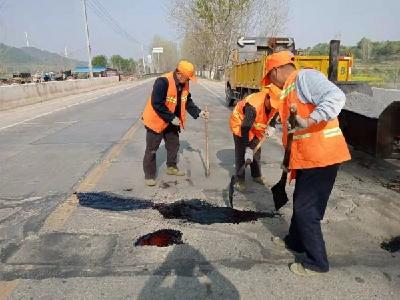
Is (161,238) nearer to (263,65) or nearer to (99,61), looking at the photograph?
(263,65)

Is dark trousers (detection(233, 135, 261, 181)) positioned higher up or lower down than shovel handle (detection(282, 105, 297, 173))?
lower down

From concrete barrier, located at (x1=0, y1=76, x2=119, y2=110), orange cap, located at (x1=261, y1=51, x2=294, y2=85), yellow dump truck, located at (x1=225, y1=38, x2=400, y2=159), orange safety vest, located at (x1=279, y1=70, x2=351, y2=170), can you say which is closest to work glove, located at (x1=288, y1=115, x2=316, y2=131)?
orange safety vest, located at (x1=279, y1=70, x2=351, y2=170)

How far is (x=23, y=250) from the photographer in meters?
3.92

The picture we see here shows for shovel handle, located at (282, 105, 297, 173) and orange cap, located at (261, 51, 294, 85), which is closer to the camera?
shovel handle, located at (282, 105, 297, 173)

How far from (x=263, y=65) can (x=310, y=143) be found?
8.75m

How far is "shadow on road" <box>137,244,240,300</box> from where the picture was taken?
3.15 meters

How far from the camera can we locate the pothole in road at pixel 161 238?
4.05 meters

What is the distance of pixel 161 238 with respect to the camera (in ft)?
13.7

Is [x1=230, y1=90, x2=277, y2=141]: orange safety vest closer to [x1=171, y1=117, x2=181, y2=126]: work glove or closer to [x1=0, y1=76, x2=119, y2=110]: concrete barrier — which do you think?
[x1=171, y1=117, x2=181, y2=126]: work glove

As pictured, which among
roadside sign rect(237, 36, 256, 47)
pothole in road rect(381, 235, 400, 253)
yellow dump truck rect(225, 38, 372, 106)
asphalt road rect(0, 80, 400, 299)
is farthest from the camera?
roadside sign rect(237, 36, 256, 47)

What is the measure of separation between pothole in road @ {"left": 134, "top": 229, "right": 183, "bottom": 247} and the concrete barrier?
1778 centimetres

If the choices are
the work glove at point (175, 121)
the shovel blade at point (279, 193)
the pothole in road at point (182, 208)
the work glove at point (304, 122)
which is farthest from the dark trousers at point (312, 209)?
the work glove at point (175, 121)

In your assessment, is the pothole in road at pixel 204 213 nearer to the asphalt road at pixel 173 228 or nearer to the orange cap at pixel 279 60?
the asphalt road at pixel 173 228

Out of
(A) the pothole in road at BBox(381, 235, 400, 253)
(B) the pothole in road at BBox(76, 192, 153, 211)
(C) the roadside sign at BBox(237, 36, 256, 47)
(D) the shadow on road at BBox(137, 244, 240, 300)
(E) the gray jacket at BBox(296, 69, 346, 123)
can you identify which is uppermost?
(C) the roadside sign at BBox(237, 36, 256, 47)
